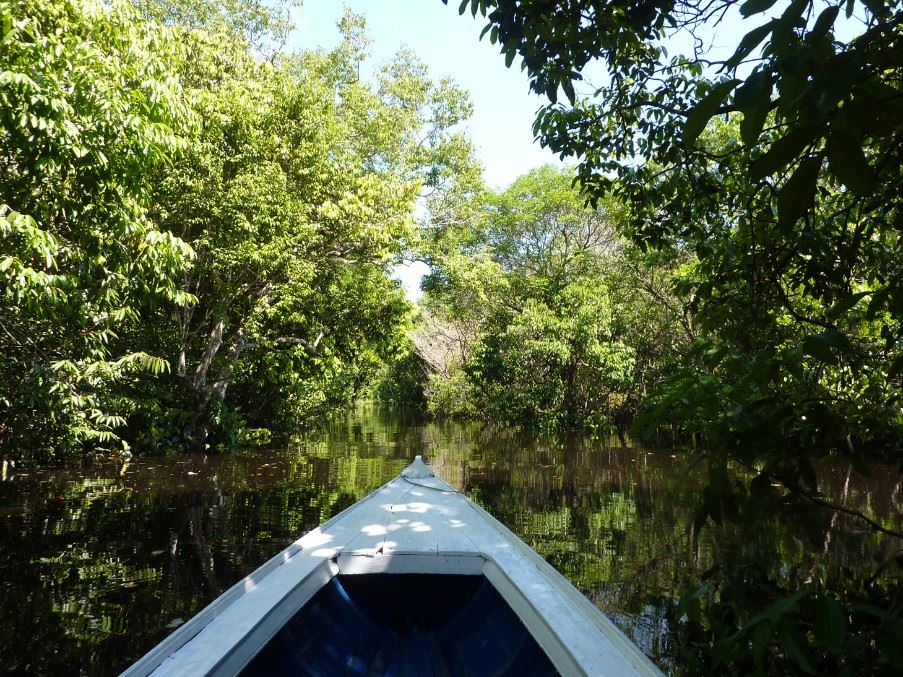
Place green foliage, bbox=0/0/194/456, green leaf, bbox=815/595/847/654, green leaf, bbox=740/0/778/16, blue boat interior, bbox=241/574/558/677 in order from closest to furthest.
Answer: green leaf, bbox=740/0/778/16 < green leaf, bbox=815/595/847/654 < blue boat interior, bbox=241/574/558/677 < green foliage, bbox=0/0/194/456

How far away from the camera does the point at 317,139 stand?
12328 millimetres

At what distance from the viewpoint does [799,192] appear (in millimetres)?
805

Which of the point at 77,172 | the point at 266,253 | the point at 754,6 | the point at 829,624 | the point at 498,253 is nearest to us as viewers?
the point at 754,6

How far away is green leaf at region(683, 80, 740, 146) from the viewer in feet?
2.71

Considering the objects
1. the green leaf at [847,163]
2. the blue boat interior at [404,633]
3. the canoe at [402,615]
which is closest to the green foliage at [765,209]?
the green leaf at [847,163]

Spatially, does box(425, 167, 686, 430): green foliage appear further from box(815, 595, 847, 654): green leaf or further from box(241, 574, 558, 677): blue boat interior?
box(815, 595, 847, 654): green leaf

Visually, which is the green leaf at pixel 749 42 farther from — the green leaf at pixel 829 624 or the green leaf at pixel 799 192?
the green leaf at pixel 829 624

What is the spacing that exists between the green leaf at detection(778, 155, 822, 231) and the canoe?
1841mm

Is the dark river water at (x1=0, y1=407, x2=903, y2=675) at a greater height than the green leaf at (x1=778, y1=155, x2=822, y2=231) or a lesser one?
lesser

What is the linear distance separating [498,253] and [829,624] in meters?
23.6

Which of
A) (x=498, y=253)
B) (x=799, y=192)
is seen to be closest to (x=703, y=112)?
(x=799, y=192)

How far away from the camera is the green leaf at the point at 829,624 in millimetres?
1065

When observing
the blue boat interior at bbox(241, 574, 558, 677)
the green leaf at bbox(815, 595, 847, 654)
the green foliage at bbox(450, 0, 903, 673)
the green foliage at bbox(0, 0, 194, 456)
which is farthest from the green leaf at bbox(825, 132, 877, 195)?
the green foliage at bbox(0, 0, 194, 456)

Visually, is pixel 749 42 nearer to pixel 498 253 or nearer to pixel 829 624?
pixel 829 624
